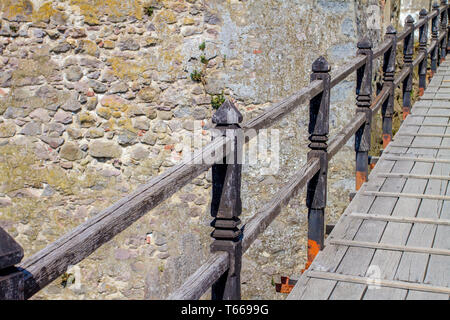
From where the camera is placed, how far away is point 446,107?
5520mm

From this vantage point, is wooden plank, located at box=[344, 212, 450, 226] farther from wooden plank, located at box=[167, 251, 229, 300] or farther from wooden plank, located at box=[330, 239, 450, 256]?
wooden plank, located at box=[167, 251, 229, 300]

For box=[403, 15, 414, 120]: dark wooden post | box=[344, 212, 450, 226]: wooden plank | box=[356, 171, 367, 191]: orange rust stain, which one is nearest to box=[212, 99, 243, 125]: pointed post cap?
box=[344, 212, 450, 226]: wooden plank

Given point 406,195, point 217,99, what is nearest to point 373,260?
point 406,195

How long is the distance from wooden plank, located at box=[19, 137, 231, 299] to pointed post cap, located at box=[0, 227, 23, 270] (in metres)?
0.10

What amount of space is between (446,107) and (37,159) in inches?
163

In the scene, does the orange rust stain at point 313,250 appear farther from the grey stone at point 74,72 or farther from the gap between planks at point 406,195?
the grey stone at point 74,72

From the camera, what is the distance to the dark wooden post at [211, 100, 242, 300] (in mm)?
2002

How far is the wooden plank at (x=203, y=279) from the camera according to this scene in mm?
1740

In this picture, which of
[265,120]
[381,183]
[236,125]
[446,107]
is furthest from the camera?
[446,107]

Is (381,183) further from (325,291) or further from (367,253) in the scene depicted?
(325,291)

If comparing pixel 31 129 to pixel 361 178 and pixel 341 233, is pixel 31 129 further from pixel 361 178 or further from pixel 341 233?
pixel 341 233

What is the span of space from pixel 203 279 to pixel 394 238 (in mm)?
1349
